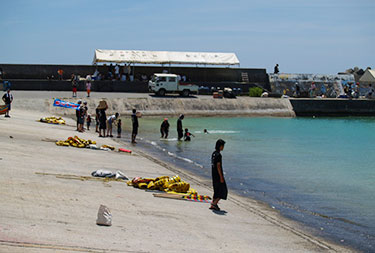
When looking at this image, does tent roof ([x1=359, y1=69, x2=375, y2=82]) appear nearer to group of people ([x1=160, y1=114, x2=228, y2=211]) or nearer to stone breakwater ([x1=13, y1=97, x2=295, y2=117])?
stone breakwater ([x1=13, y1=97, x2=295, y2=117])

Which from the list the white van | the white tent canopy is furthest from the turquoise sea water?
the white tent canopy

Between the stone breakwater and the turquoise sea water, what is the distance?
304cm

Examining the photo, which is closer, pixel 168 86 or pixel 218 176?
pixel 218 176

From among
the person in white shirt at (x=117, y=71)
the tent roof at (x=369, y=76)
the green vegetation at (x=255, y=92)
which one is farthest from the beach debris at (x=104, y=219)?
the tent roof at (x=369, y=76)

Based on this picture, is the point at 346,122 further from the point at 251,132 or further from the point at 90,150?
the point at 90,150

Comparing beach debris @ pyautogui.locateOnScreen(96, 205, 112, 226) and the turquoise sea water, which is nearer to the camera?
beach debris @ pyautogui.locateOnScreen(96, 205, 112, 226)

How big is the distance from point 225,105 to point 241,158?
27.7 m

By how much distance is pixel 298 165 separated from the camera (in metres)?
24.9

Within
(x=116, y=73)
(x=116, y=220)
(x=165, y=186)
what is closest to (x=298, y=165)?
(x=165, y=186)

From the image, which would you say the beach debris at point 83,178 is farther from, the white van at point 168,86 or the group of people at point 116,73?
the group of people at point 116,73

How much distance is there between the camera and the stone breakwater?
145ft

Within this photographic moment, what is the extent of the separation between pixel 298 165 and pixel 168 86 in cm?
2987

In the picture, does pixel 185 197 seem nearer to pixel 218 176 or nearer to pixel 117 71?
pixel 218 176

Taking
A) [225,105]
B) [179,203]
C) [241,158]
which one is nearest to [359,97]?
[225,105]
